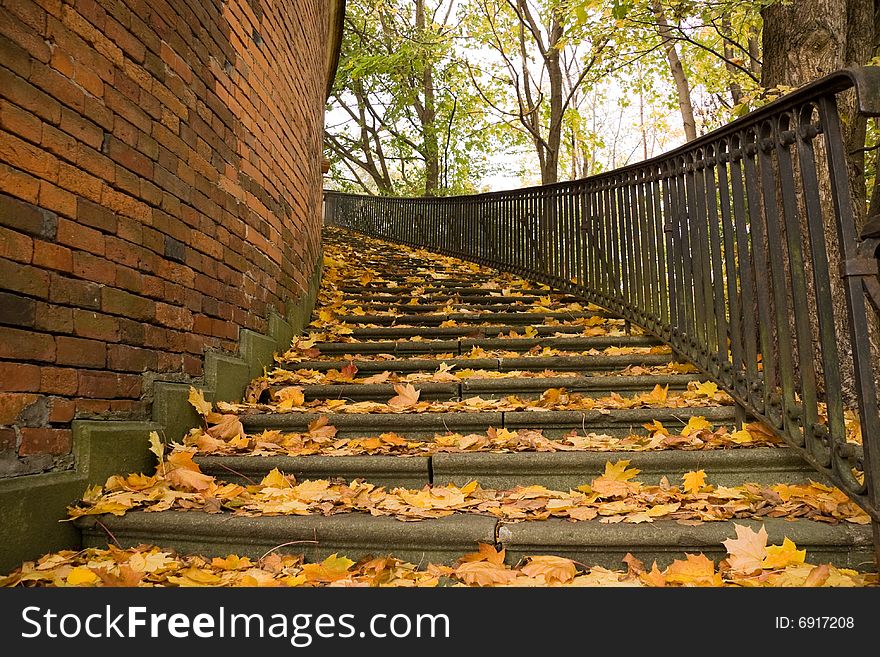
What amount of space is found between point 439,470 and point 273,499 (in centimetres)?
67

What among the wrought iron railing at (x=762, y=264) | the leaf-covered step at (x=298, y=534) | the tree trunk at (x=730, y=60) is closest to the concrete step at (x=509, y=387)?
the wrought iron railing at (x=762, y=264)

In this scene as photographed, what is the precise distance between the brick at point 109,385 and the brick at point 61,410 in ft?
0.18

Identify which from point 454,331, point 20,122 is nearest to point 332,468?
point 20,122

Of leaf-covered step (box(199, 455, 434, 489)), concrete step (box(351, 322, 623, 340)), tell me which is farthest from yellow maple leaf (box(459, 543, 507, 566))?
concrete step (box(351, 322, 623, 340))

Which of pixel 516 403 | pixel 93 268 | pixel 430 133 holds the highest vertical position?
pixel 430 133

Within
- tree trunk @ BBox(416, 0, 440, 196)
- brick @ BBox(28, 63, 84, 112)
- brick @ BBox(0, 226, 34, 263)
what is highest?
tree trunk @ BBox(416, 0, 440, 196)

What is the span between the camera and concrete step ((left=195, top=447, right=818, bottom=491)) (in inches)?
96.4

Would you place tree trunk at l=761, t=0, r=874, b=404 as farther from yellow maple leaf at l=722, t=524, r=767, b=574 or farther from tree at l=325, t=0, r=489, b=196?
tree at l=325, t=0, r=489, b=196

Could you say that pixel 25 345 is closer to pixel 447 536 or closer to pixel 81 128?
pixel 81 128

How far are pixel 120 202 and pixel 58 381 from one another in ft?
2.36

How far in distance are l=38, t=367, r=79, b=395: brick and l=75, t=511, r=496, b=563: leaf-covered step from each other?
44 cm

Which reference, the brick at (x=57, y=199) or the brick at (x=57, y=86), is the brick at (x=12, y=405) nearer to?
the brick at (x=57, y=199)

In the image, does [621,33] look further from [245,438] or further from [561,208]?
[245,438]

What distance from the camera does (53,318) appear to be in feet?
6.66
